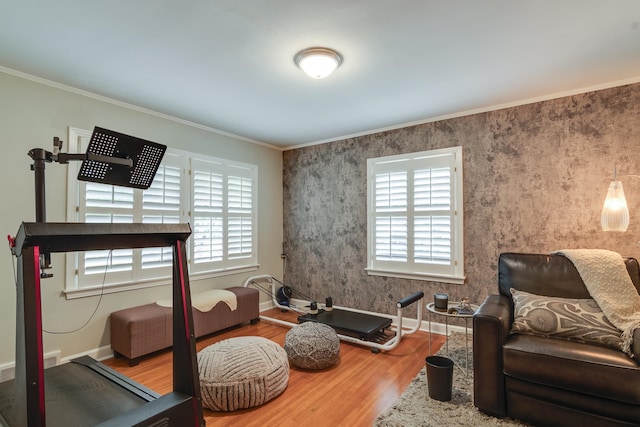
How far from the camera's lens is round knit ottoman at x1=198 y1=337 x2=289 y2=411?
231cm

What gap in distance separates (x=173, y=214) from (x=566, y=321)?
388 cm

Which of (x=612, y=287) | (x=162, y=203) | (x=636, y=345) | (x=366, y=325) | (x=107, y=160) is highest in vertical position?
(x=107, y=160)

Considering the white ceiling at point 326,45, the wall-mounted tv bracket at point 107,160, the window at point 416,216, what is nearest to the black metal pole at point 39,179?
the wall-mounted tv bracket at point 107,160

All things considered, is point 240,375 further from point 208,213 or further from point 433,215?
point 433,215

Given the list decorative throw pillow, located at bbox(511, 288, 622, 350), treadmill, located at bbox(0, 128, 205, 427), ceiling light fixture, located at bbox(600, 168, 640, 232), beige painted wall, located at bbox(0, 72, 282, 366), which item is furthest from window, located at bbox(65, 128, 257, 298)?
ceiling light fixture, located at bbox(600, 168, 640, 232)

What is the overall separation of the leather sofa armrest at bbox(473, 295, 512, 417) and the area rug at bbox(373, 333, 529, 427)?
3.4 inches

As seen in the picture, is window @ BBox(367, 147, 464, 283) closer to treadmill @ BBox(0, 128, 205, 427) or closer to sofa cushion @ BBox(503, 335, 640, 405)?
sofa cushion @ BBox(503, 335, 640, 405)

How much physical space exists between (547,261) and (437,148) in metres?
1.76

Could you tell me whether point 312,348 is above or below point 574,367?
below

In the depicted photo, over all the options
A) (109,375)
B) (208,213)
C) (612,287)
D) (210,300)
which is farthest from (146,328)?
(612,287)

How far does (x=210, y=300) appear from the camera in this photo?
12.3 feet

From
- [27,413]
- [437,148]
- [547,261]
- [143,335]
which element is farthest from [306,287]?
[27,413]

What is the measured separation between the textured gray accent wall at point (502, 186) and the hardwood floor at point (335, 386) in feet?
3.52

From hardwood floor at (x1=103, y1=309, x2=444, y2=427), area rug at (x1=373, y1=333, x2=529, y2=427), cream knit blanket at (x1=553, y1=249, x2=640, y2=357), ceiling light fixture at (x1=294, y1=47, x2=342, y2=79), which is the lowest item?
hardwood floor at (x1=103, y1=309, x2=444, y2=427)
